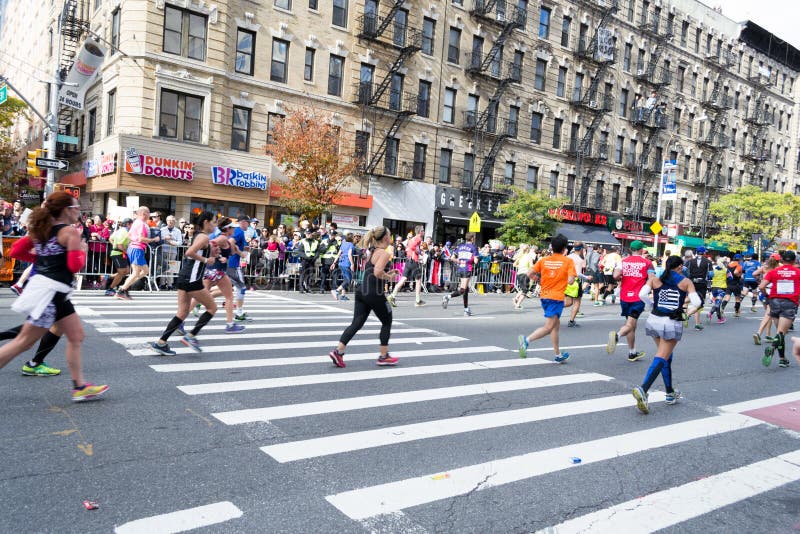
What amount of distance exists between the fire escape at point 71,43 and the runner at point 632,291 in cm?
2744

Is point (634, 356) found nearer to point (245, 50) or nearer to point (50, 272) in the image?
point (50, 272)

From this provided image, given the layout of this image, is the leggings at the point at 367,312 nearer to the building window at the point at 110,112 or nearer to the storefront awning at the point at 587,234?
the building window at the point at 110,112

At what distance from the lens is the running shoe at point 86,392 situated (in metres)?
5.32

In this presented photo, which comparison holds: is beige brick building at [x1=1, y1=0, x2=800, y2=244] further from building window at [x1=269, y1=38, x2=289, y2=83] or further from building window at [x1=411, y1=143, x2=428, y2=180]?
building window at [x1=411, y1=143, x2=428, y2=180]

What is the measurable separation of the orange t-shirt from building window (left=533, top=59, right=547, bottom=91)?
95.6 ft

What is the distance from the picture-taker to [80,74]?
17922mm

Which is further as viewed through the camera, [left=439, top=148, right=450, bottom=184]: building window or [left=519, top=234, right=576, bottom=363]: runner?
[left=439, top=148, right=450, bottom=184]: building window

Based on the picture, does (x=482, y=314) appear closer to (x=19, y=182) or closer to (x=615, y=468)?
(x=615, y=468)

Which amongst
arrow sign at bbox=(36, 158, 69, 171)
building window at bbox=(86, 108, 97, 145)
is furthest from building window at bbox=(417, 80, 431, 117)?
arrow sign at bbox=(36, 158, 69, 171)

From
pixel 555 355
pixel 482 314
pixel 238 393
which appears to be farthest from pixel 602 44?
pixel 238 393

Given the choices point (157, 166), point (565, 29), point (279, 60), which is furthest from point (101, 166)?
point (565, 29)

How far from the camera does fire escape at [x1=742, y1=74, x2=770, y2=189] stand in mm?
51812

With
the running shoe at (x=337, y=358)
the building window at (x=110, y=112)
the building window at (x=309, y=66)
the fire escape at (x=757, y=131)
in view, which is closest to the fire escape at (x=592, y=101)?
the building window at (x=309, y=66)

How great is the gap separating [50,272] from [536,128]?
34.1 m
